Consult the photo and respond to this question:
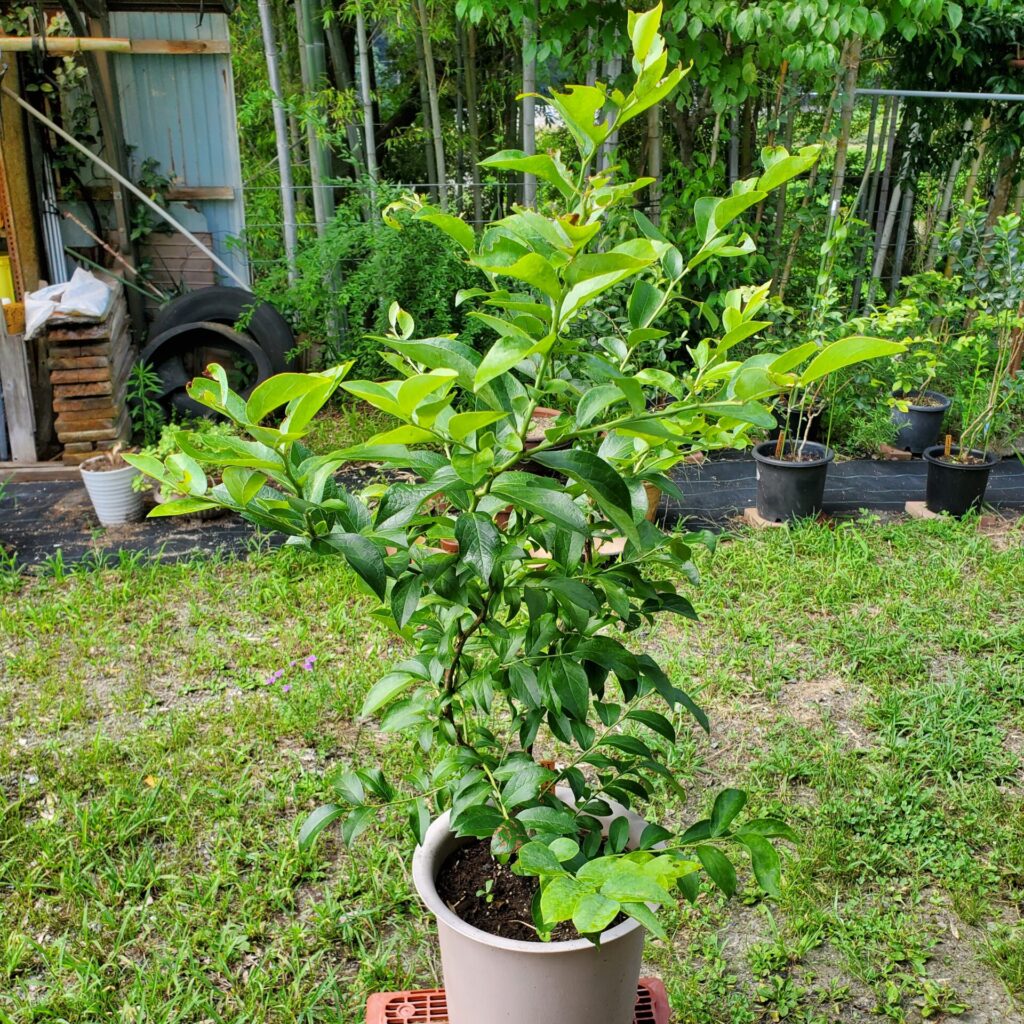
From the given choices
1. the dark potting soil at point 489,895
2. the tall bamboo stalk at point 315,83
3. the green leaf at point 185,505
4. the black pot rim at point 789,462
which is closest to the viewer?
the green leaf at point 185,505

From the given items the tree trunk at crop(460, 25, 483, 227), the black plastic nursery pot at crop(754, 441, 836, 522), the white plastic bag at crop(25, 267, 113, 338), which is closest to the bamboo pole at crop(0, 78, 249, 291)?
the white plastic bag at crop(25, 267, 113, 338)

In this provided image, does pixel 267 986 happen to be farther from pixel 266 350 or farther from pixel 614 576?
pixel 266 350

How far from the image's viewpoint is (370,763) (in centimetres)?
243

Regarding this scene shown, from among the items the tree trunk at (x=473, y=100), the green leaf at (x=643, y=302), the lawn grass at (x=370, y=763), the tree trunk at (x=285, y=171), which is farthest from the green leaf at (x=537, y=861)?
the tree trunk at (x=473, y=100)

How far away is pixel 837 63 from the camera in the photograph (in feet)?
15.0

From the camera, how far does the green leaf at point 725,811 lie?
3.87 ft

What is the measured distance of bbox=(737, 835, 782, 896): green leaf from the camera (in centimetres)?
107

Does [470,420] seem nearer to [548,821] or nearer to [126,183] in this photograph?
[548,821]

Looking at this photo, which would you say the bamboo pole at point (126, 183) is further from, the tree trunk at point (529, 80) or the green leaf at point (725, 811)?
the green leaf at point (725, 811)

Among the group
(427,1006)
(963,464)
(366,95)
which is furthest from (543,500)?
(366,95)

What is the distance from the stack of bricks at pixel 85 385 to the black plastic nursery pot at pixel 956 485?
3488 mm

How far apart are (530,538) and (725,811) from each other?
0.40 meters

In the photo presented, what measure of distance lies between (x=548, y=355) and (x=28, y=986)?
5.30ft

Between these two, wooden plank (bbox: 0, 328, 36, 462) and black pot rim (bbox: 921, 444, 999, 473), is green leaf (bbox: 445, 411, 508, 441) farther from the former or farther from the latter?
wooden plank (bbox: 0, 328, 36, 462)
